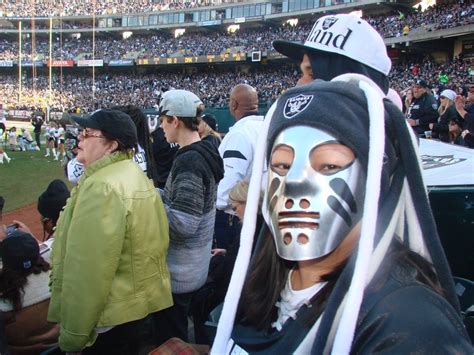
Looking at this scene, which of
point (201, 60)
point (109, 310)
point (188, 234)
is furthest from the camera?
point (201, 60)

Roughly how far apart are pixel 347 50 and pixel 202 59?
47.4 meters

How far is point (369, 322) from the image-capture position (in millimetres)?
979

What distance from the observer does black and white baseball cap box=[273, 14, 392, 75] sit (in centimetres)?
190

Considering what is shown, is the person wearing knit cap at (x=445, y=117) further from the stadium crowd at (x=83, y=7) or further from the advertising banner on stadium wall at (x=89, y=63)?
the stadium crowd at (x=83, y=7)

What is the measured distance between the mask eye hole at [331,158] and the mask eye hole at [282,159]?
67mm

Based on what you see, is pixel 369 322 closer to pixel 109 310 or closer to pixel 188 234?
pixel 109 310

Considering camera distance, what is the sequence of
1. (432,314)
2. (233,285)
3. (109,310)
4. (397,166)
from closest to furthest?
(432,314) < (397,166) < (233,285) < (109,310)

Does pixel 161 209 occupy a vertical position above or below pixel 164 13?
below

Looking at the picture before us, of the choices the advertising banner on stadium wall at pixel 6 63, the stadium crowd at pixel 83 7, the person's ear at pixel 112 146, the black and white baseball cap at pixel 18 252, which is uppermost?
the stadium crowd at pixel 83 7

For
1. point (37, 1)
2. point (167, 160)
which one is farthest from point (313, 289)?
point (37, 1)

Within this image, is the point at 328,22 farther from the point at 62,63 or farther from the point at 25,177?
the point at 62,63

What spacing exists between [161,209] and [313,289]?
5.38ft

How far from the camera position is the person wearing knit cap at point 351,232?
3.19 feet

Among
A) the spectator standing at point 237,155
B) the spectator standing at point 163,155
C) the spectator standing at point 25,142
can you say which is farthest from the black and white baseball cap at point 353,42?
the spectator standing at point 25,142
